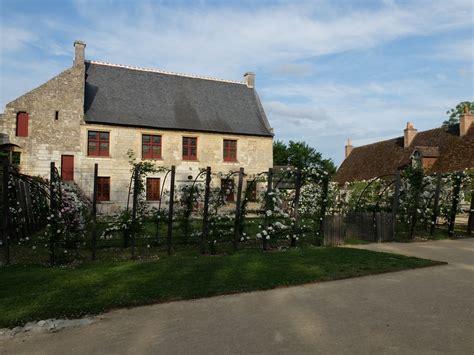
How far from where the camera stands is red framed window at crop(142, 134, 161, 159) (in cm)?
2412

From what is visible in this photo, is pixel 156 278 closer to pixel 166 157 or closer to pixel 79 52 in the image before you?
pixel 166 157

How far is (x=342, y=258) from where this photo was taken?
324 inches

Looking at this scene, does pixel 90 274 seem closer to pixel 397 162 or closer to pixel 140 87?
pixel 140 87

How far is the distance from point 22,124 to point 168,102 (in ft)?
28.0

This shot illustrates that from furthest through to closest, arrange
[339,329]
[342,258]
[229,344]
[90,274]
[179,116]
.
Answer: [179,116]
[342,258]
[90,274]
[339,329]
[229,344]

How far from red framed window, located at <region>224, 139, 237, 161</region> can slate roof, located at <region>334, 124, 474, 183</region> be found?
11.0 meters

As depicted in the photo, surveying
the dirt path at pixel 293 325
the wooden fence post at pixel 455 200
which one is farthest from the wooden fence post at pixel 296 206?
the wooden fence post at pixel 455 200

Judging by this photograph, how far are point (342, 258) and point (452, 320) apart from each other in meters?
3.85

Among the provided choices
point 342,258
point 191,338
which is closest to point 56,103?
point 342,258

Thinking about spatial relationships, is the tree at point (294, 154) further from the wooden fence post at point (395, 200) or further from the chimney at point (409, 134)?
the wooden fence post at point (395, 200)

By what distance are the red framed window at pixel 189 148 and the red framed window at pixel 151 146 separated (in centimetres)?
161

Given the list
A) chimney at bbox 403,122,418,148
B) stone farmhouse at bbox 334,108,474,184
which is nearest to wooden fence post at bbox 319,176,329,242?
stone farmhouse at bbox 334,108,474,184

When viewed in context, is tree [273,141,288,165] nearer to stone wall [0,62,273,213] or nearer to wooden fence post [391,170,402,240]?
stone wall [0,62,273,213]

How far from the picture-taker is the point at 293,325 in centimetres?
425
